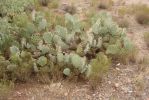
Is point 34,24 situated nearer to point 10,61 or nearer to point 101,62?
point 10,61

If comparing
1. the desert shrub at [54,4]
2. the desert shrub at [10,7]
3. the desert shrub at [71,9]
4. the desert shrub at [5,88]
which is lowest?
the desert shrub at [5,88]

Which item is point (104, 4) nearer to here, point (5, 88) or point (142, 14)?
point (142, 14)

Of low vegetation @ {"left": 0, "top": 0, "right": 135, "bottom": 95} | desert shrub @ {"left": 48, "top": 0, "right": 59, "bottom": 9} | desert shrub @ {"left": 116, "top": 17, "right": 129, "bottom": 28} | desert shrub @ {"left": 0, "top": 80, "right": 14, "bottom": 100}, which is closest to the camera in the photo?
desert shrub @ {"left": 0, "top": 80, "right": 14, "bottom": 100}

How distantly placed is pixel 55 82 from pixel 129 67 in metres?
1.32

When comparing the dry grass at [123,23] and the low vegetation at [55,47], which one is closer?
the low vegetation at [55,47]

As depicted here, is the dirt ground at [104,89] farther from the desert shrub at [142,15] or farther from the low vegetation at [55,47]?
the desert shrub at [142,15]

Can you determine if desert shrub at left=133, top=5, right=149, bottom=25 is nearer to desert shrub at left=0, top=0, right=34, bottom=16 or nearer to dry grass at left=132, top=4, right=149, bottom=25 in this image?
dry grass at left=132, top=4, right=149, bottom=25

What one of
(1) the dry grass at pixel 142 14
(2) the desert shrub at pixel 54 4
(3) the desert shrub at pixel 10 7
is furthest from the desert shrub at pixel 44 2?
(3) the desert shrub at pixel 10 7

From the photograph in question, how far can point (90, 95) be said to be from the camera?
5.52 m

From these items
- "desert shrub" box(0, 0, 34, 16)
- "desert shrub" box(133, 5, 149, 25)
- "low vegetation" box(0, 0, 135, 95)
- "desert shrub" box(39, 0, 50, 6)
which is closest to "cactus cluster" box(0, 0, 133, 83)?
"low vegetation" box(0, 0, 135, 95)

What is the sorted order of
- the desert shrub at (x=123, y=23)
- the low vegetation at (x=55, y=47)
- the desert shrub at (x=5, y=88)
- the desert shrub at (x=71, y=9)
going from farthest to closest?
the desert shrub at (x=71, y=9)
the desert shrub at (x=123, y=23)
the low vegetation at (x=55, y=47)
the desert shrub at (x=5, y=88)

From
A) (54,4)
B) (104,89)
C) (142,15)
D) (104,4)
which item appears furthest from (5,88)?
(104,4)

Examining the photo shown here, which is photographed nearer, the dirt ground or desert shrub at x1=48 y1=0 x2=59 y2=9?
the dirt ground

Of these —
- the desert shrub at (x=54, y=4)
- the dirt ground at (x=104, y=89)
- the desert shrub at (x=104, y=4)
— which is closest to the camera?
the dirt ground at (x=104, y=89)
